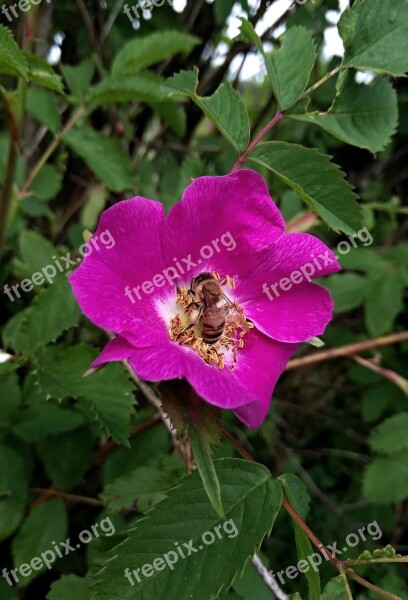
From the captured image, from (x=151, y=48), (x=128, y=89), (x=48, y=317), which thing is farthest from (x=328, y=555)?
(x=151, y=48)

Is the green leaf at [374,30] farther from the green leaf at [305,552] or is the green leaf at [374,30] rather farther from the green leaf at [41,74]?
the green leaf at [305,552]

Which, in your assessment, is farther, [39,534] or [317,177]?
[39,534]

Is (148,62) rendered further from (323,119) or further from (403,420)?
(403,420)

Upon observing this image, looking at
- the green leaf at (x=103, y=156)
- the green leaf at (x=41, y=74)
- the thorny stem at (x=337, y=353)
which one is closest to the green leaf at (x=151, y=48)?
the green leaf at (x=103, y=156)

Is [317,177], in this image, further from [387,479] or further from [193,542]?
[387,479]

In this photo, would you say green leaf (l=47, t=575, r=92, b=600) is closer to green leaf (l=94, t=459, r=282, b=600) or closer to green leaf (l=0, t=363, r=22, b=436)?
green leaf (l=94, t=459, r=282, b=600)
